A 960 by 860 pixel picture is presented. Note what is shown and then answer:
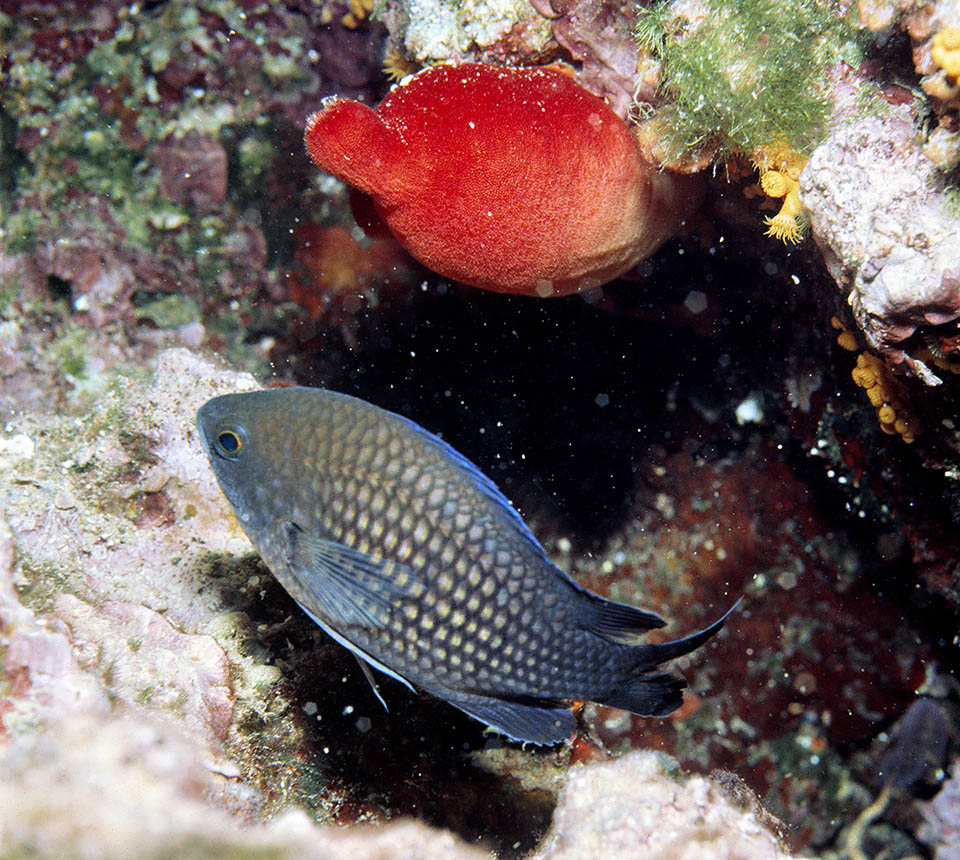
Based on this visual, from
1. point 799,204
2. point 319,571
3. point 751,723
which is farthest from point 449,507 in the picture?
point 751,723

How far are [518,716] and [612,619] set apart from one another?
514 millimetres

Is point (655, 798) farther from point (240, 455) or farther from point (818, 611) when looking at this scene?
point (818, 611)

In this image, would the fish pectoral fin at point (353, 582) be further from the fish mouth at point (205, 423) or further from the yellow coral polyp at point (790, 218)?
the yellow coral polyp at point (790, 218)

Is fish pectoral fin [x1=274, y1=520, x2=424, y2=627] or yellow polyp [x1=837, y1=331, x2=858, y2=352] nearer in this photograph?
fish pectoral fin [x1=274, y1=520, x2=424, y2=627]

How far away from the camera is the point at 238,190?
451 centimetres

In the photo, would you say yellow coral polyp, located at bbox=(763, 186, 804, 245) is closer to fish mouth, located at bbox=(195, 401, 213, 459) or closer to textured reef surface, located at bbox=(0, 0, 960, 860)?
textured reef surface, located at bbox=(0, 0, 960, 860)

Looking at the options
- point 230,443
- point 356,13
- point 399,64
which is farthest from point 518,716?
point 356,13

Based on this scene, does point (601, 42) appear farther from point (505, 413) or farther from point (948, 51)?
point (505, 413)

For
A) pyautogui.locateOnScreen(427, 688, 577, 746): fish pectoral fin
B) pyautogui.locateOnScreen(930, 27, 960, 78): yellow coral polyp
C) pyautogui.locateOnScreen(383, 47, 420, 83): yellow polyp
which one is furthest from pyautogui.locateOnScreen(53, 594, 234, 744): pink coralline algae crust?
pyautogui.locateOnScreen(930, 27, 960, 78): yellow coral polyp

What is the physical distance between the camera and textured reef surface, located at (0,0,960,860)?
6.98 feet

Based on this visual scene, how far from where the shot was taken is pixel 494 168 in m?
2.62

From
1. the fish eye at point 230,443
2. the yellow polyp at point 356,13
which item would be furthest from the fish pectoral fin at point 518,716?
the yellow polyp at point 356,13

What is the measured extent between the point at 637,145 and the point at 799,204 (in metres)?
0.75

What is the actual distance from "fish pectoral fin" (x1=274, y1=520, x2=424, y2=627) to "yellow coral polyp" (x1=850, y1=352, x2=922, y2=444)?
7.09 ft
